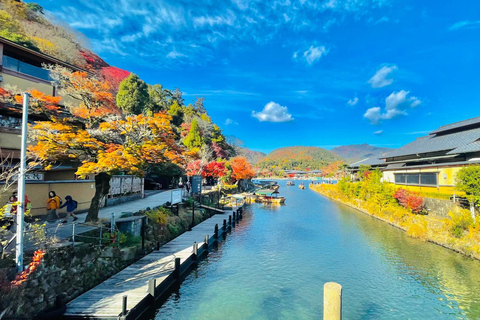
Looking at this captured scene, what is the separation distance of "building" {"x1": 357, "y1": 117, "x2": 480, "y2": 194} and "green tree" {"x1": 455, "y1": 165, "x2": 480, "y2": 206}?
543 cm

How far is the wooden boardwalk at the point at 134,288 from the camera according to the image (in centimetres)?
910

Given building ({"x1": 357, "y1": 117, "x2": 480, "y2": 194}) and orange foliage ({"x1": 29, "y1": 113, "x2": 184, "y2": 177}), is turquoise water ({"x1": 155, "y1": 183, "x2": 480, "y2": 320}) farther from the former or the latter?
building ({"x1": 357, "y1": 117, "x2": 480, "y2": 194})

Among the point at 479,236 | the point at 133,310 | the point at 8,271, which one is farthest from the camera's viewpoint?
the point at 479,236

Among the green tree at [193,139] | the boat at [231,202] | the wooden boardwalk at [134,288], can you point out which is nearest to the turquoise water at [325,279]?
the wooden boardwalk at [134,288]

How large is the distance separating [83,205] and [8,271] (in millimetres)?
10729

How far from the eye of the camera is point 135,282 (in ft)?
37.8

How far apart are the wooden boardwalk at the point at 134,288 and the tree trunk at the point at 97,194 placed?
3825 millimetres

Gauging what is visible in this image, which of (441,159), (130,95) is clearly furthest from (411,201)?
(130,95)

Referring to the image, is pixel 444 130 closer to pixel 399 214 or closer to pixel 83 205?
pixel 399 214

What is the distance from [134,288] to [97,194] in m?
6.25

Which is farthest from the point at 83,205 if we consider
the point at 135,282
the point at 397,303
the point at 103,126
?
the point at 397,303

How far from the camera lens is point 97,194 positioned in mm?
14453

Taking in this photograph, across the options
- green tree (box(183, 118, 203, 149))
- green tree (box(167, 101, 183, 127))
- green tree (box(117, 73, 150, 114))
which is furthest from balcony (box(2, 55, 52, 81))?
green tree (box(167, 101, 183, 127))

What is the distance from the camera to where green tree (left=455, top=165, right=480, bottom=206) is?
60.1 ft
